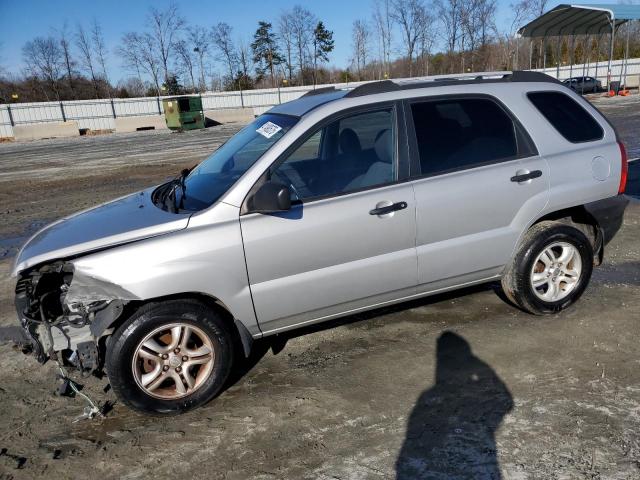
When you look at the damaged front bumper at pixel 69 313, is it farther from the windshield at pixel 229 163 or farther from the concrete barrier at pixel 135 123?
the concrete barrier at pixel 135 123

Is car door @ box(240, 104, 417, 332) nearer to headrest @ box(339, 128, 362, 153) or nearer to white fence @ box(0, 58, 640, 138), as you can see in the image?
headrest @ box(339, 128, 362, 153)

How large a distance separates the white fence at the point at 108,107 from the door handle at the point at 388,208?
41196mm

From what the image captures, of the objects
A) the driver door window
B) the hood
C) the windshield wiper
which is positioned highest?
the driver door window

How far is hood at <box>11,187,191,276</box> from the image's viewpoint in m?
3.14

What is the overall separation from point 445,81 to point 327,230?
1.67 m

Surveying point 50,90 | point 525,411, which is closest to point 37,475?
point 525,411

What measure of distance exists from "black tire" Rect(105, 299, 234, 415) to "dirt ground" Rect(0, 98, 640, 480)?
99mm

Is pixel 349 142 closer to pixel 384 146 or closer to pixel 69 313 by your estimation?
pixel 384 146

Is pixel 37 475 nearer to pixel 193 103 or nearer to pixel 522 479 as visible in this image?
pixel 522 479

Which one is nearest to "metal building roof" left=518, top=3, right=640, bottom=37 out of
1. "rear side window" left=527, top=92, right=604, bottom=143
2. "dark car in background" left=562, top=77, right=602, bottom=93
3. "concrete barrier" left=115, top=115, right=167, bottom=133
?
"dark car in background" left=562, top=77, right=602, bottom=93

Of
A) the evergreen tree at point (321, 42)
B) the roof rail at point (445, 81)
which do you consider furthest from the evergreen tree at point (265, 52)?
the roof rail at point (445, 81)

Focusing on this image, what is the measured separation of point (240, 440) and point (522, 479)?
1523 mm

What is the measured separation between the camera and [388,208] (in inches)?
138

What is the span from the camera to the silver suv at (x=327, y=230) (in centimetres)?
313
